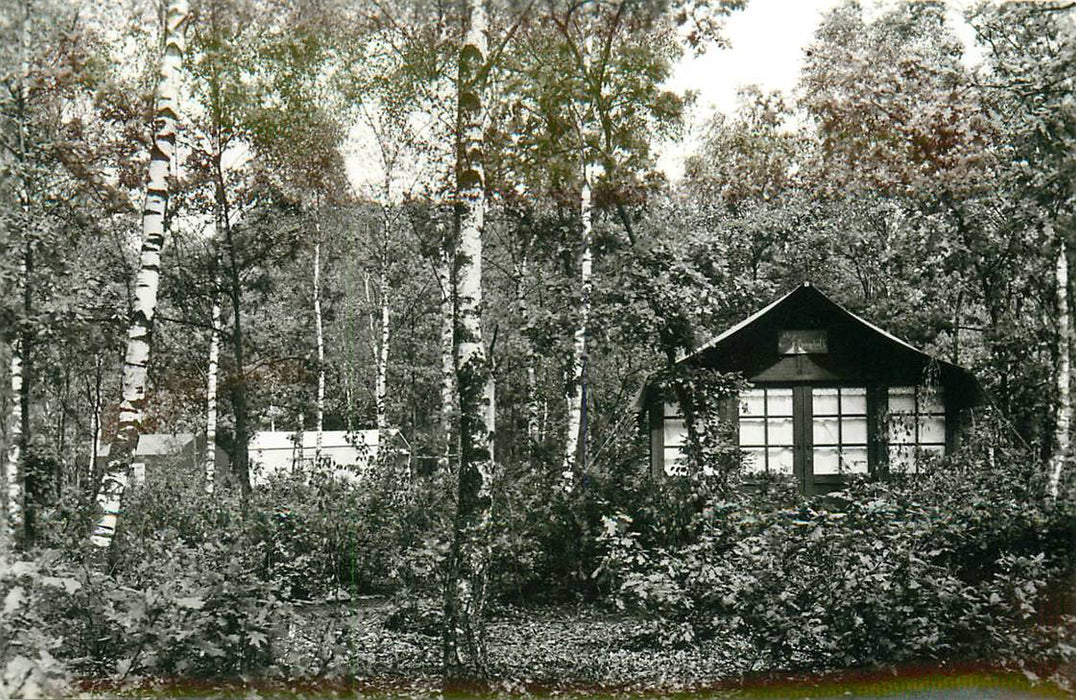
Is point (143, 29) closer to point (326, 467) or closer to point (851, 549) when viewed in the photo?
point (326, 467)

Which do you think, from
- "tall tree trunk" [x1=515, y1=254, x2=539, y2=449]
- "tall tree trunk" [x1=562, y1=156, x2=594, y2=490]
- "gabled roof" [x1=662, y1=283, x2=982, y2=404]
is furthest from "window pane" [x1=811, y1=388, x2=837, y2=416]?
"tall tree trunk" [x1=515, y1=254, x2=539, y2=449]

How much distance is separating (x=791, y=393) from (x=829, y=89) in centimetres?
574

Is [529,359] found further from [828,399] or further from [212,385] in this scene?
[212,385]

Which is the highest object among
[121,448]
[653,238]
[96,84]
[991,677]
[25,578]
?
[96,84]

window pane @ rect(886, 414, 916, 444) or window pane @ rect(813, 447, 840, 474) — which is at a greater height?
window pane @ rect(886, 414, 916, 444)

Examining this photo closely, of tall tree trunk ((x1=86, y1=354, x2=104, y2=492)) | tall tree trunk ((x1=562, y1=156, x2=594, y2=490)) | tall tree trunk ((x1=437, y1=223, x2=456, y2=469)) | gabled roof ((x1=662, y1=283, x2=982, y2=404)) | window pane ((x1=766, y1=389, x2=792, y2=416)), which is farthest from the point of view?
tall tree trunk ((x1=86, y1=354, x2=104, y2=492))

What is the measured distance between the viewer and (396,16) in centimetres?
1262

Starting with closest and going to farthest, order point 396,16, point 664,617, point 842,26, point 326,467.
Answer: point 664,617 → point 396,16 → point 326,467 → point 842,26

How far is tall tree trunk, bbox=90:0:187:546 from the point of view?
10.2m

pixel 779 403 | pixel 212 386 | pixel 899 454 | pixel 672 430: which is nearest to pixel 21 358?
pixel 212 386

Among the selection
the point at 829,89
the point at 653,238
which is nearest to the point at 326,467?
the point at 653,238

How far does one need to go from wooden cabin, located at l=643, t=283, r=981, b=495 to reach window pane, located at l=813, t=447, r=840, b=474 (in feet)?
0.06

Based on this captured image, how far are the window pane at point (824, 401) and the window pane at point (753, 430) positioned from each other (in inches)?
39.6

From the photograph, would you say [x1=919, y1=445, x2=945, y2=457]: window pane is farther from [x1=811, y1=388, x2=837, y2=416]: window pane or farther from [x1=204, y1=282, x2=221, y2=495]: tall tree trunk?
[x1=204, y1=282, x2=221, y2=495]: tall tree trunk
